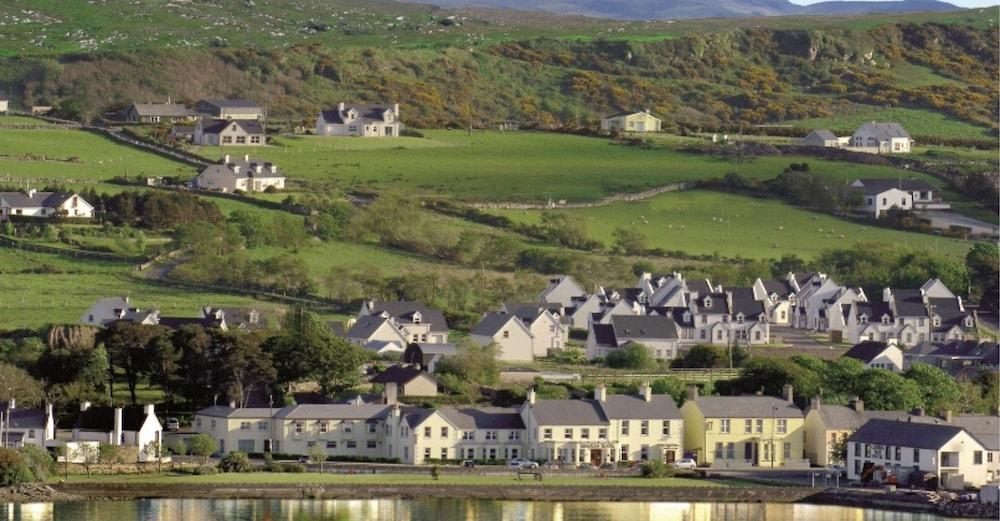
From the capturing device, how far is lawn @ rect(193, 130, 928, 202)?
410 ft

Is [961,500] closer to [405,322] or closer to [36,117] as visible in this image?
[405,322]

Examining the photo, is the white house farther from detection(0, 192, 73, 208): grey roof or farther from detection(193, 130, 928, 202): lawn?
detection(193, 130, 928, 202): lawn

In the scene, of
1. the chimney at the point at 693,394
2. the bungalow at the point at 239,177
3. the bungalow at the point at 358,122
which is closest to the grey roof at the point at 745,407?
the chimney at the point at 693,394

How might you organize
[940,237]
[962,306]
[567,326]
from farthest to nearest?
[940,237] < [962,306] < [567,326]

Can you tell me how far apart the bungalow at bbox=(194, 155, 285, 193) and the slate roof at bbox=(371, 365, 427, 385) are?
3634cm

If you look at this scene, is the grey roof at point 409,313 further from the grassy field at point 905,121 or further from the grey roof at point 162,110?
the grassy field at point 905,121

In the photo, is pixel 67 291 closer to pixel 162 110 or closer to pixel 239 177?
pixel 239 177

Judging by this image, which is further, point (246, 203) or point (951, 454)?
point (246, 203)

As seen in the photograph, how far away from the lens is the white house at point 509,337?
9094 centimetres

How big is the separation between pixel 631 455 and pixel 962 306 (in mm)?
33091

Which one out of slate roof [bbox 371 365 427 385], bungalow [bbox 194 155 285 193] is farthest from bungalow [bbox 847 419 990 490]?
bungalow [bbox 194 155 285 193]

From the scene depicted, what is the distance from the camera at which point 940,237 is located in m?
124

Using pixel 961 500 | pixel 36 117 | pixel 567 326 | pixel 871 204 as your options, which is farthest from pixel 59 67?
pixel 961 500

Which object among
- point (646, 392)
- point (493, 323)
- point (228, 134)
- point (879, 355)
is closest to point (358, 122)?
point (228, 134)
